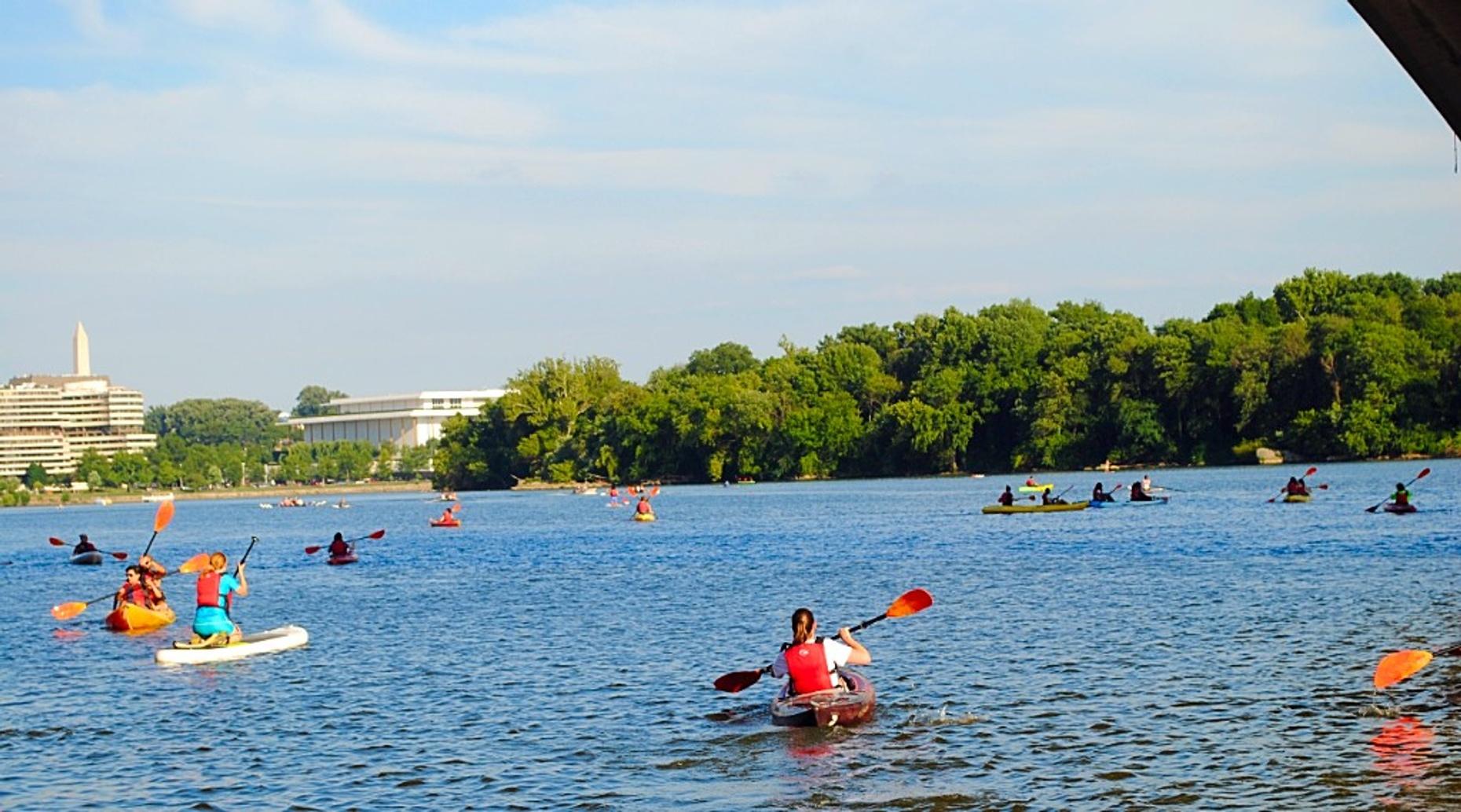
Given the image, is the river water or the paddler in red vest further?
the paddler in red vest

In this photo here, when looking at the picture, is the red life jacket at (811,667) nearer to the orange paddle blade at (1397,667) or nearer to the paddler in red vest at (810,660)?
the paddler in red vest at (810,660)

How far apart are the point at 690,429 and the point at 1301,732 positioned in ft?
388

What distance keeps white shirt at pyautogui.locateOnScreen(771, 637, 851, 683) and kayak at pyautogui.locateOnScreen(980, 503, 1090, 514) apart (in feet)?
150

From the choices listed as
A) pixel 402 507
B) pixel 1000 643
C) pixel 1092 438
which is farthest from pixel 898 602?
pixel 402 507

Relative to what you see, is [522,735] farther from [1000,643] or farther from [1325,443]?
[1325,443]

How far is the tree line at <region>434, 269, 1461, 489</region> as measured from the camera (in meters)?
103

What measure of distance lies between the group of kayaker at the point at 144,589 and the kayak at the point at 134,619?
0.38 m

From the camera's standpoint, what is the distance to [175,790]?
1700cm

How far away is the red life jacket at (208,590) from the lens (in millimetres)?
26234

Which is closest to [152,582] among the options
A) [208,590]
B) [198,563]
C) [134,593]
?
[134,593]

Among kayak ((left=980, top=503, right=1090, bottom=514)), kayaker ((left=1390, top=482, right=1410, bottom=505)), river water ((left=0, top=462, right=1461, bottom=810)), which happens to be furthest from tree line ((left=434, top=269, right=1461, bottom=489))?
river water ((left=0, top=462, right=1461, bottom=810))

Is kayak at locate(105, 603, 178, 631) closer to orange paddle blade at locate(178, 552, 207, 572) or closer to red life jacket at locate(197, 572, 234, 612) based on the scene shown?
orange paddle blade at locate(178, 552, 207, 572)

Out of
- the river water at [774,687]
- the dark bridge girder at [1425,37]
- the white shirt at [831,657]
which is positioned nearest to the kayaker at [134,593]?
the river water at [774,687]

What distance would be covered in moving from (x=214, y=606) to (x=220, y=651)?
2.46 ft
